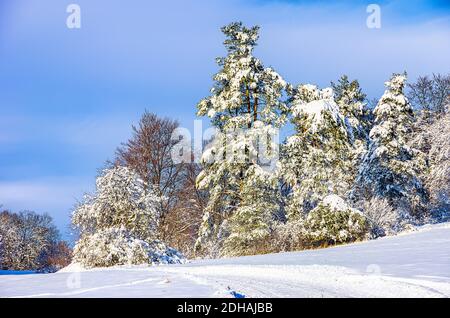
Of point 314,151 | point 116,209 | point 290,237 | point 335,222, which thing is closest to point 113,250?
point 116,209

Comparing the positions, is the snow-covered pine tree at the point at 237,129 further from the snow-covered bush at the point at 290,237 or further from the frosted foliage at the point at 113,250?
the frosted foliage at the point at 113,250

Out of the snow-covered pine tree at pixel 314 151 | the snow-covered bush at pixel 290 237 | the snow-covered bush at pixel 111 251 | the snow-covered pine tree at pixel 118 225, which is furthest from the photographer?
the snow-covered pine tree at pixel 314 151

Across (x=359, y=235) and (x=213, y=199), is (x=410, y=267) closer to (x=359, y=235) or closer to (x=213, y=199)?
(x=359, y=235)

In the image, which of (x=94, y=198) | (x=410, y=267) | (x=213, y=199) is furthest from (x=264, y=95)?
(x=410, y=267)

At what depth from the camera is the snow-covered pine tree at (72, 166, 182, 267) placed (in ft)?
54.9

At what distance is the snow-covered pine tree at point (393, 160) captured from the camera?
28.8 m

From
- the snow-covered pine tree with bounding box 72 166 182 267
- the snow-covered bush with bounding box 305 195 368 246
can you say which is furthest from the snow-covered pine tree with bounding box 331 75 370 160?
the snow-covered pine tree with bounding box 72 166 182 267

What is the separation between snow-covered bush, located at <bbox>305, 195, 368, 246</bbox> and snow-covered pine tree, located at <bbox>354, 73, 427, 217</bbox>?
7.52 meters

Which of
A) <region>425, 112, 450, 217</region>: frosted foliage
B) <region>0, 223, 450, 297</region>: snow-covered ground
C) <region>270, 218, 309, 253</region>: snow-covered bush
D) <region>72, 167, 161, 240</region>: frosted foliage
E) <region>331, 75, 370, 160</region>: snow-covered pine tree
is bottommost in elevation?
<region>270, 218, 309, 253</region>: snow-covered bush

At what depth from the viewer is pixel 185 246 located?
98.9 feet

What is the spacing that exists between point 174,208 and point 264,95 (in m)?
9.10

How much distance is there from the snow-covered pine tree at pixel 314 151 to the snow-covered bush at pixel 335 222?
78 centimetres

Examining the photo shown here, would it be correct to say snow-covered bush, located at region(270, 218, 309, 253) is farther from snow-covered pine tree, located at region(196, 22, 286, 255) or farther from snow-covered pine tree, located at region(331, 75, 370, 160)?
snow-covered pine tree, located at region(331, 75, 370, 160)

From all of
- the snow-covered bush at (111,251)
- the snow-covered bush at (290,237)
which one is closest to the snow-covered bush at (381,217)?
the snow-covered bush at (290,237)
